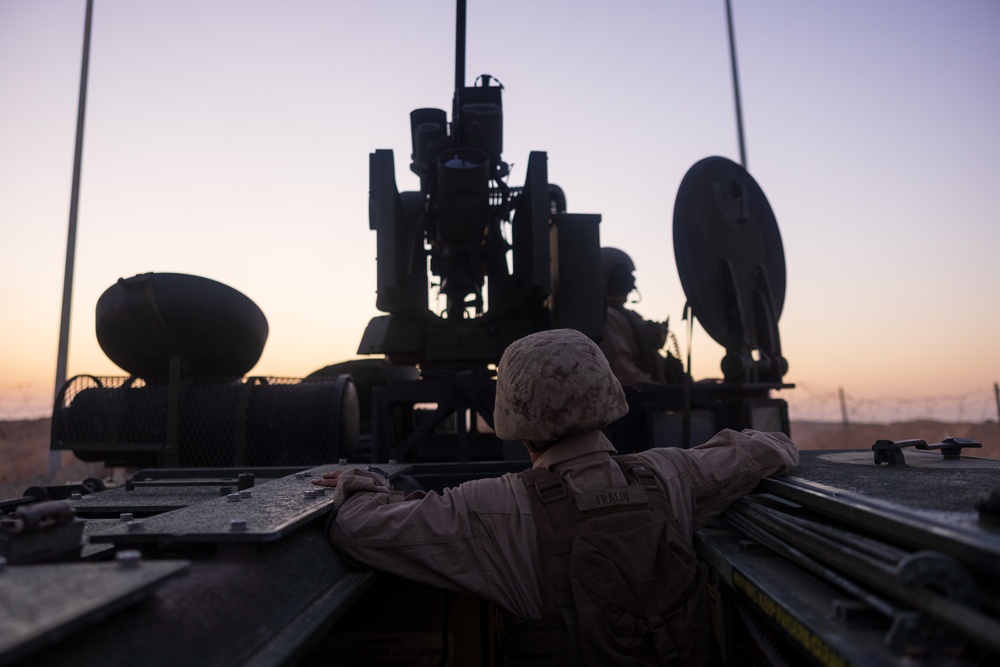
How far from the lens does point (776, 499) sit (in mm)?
1985

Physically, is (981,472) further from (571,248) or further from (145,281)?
(145,281)

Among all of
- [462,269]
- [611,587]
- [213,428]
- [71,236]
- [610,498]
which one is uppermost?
[71,236]

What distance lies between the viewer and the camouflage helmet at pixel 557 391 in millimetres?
2027

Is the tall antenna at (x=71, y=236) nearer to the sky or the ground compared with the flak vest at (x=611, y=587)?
nearer to the sky

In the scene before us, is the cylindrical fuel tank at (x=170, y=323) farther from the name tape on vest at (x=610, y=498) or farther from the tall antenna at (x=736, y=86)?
the tall antenna at (x=736, y=86)

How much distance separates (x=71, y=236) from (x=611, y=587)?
44.4ft

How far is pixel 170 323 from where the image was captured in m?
4.64

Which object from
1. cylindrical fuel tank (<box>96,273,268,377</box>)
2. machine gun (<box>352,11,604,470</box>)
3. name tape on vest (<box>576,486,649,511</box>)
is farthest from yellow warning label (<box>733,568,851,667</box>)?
cylindrical fuel tank (<box>96,273,268,377</box>)

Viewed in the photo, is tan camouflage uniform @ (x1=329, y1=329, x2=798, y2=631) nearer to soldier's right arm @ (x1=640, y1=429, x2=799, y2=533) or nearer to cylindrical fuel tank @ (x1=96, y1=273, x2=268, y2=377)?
soldier's right arm @ (x1=640, y1=429, x2=799, y2=533)

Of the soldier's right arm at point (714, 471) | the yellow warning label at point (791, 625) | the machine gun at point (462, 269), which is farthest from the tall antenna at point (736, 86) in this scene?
the yellow warning label at point (791, 625)

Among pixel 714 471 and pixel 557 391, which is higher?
pixel 557 391

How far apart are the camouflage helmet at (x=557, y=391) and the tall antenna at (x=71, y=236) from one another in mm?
10855

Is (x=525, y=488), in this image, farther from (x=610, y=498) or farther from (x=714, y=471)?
(x=714, y=471)

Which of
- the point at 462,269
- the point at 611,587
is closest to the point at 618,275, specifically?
the point at 462,269
